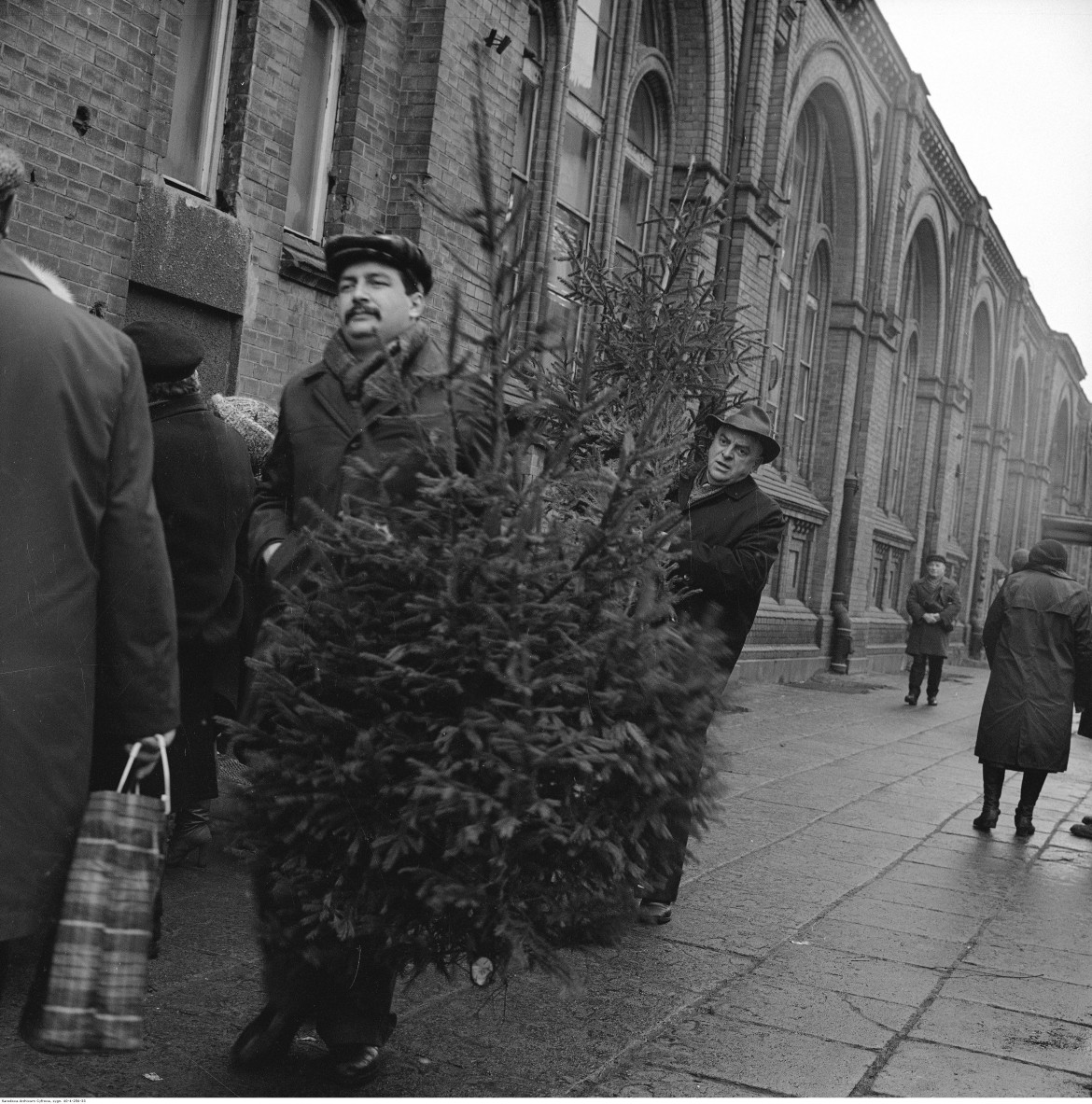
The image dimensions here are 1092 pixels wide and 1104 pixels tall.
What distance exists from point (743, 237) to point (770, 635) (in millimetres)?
5307

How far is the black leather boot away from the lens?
27.0ft

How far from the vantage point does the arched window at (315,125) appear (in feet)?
30.7

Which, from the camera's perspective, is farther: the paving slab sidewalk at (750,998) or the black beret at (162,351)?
the black beret at (162,351)

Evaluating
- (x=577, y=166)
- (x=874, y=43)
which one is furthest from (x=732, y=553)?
(x=874, y=43)

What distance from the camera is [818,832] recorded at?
24.7 ft

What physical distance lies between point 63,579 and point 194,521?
94.4 inches

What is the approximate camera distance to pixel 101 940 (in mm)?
2490

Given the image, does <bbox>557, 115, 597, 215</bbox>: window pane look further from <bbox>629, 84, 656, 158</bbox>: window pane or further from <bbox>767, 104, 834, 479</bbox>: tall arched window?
<bbox>767, 104, 834, 479</bbox>: tall arched window

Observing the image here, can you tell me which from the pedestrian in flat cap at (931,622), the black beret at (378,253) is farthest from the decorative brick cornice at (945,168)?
the black beret at (378,253)

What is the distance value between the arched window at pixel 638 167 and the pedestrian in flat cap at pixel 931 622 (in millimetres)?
5412

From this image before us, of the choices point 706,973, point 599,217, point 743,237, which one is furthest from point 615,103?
point 706,973

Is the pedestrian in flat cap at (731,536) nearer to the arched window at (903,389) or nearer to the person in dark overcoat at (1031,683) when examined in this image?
the person in dark overcoat at (1031,683)

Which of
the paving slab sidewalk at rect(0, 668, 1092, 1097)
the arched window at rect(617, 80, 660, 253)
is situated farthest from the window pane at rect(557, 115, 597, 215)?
the paving slab sidewalk at rect(0, 668, 1092, 1097)

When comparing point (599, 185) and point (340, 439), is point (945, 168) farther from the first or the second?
point (340, 439)
